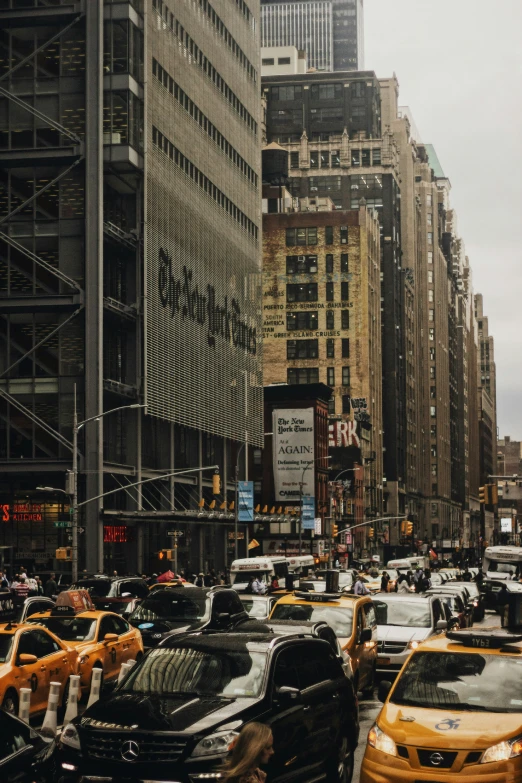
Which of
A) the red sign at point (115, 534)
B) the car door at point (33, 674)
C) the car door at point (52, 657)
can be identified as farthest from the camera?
the red sign at point (115, 534)

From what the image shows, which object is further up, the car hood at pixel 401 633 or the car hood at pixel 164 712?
the car hood at pixel 164 712

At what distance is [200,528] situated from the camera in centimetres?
8469

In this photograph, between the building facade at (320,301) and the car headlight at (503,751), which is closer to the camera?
the car headlight at (503,751)

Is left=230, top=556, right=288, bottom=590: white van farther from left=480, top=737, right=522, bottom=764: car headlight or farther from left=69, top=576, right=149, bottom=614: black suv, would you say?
left=480, top=737, right=522, bottom=764: car headlight

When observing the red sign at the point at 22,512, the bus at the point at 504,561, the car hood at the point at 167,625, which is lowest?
the bus at the point at 504,561

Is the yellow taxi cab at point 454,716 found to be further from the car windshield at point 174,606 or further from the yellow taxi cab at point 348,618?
the car windshield at point 174,606

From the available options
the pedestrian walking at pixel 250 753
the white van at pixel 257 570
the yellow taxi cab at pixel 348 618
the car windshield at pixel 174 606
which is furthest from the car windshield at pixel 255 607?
the white van at pixel 257 570

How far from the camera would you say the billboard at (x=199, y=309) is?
7494cm

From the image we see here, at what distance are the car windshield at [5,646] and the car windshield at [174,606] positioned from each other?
6952mm

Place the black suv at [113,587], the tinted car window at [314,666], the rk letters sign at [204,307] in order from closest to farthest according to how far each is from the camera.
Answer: the tinted car window at [314,666] < the black suv at [113,587] < the rk letters sign at [204,307]

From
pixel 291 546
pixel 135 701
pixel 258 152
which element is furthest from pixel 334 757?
pixel 291 546

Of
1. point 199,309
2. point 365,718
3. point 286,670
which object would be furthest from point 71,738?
point 199,309

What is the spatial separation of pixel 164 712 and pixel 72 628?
11723 mm

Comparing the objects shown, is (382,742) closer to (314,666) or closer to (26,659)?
(314,666)
